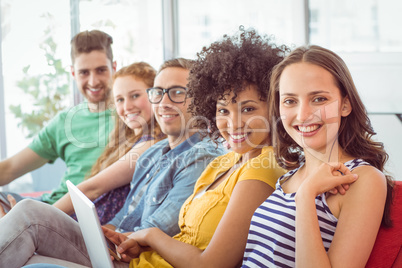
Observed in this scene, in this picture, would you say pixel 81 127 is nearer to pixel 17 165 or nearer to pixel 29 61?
pixel 17 165

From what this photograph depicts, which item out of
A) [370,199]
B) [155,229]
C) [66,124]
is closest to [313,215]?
[370,199]

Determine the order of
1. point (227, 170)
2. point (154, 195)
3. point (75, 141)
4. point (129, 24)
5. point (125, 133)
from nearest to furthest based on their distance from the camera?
point (227, 170)
point (154, 195)
point (125, 133)
point (75, 141)
point (129, 24)

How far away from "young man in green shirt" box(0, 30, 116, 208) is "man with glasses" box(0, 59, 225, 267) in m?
0.55

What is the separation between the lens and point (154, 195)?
170cm

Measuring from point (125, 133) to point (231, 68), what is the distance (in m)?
1.00

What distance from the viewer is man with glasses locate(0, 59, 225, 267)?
142 centimetres

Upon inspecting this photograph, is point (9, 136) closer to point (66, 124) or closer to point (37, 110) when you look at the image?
point (37, 110)

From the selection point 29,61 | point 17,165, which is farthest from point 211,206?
point 29,61

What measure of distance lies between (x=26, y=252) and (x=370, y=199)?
99 centimetres

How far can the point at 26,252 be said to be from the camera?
1376 millimetres

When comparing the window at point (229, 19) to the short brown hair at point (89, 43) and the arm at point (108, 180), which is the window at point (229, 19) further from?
the arm at point (108, 180)

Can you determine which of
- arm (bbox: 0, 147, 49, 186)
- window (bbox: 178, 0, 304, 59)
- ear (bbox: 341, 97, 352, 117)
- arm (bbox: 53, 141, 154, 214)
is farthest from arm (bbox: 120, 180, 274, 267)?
window (bbox: 178, 0, 304, 59)

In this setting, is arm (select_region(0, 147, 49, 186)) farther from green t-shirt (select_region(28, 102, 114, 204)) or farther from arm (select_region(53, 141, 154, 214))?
arm (select_region(53, 141, 154, 214))

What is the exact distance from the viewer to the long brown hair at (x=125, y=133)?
2113 mm
